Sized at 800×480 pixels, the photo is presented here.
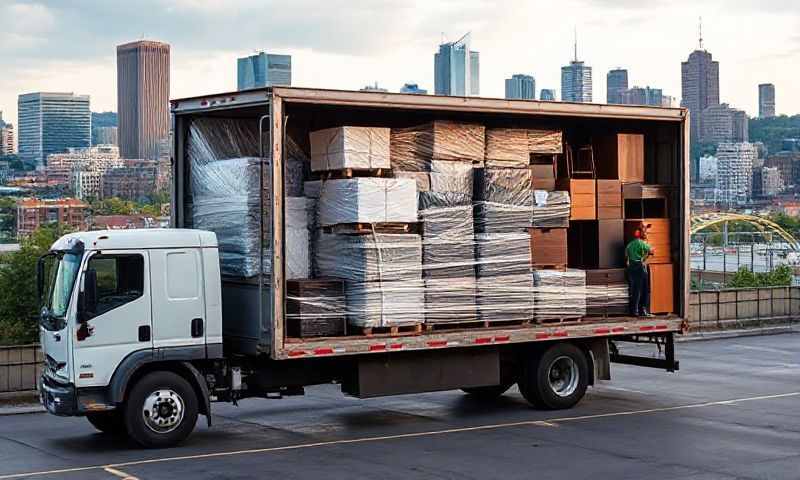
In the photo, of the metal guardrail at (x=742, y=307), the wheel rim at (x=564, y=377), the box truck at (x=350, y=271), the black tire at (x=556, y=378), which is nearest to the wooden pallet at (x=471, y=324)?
the box truck at (x=350, y=271)

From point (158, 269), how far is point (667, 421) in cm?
697

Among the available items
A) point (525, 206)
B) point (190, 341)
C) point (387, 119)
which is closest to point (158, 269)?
point (190, 341)

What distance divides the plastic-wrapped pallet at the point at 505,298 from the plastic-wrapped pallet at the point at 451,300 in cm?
13

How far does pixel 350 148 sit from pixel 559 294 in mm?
3831

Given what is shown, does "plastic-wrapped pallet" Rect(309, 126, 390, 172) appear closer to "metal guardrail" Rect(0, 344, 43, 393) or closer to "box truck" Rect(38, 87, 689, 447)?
"box truck" Rect(38, 87, 689, 447)

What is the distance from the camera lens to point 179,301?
13.9m

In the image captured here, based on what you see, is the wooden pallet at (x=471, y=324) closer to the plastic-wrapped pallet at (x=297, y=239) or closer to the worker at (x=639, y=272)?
the plastic-wrapped pallet at (x=297, y=239)

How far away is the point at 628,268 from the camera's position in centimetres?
1717

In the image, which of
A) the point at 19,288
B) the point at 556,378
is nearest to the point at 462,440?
the point at 556,378

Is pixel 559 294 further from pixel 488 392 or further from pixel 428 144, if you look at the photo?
pixel 428 144

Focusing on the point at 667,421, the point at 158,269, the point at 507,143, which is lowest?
the point at 667,421

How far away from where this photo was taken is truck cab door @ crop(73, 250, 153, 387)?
43.9ft

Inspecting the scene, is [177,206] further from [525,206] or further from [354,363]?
[525,206]

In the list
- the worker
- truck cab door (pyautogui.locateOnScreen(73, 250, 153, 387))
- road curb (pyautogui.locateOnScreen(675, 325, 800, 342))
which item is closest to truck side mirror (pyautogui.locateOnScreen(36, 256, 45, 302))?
truck cab door (pyautogui.locateOnScreen(73, 250, 153, 387))
